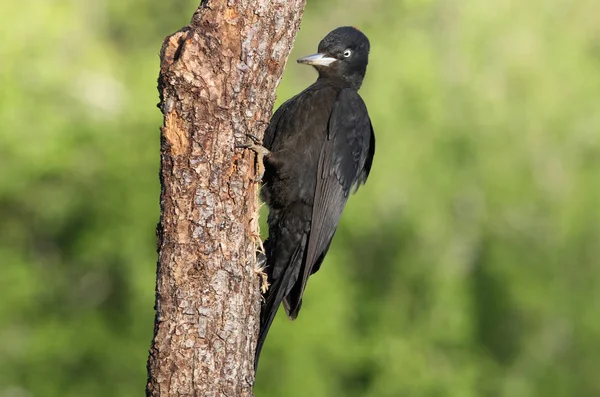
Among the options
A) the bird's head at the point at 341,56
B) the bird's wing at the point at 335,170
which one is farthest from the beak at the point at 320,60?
the bird's wing at the point at 335,170

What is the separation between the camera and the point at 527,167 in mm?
16266

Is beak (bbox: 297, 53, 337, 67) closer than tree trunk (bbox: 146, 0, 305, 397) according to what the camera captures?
No

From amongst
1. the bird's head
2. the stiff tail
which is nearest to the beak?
the bird's head

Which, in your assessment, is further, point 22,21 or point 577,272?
point 577,272

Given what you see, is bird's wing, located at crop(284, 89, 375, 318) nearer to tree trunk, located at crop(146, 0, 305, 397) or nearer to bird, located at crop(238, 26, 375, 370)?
bird, located at crop(238, 26, 375, 370)

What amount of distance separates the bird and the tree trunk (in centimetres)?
114

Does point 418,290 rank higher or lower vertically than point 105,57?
lower

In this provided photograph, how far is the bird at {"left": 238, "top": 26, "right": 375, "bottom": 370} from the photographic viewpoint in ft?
17.6

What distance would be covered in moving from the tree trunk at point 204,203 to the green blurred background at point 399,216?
10.8 metres

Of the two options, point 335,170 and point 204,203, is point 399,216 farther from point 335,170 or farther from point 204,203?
point 204,203

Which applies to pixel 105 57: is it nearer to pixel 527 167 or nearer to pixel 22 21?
pixel 22 21

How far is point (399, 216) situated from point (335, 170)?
10709 mm

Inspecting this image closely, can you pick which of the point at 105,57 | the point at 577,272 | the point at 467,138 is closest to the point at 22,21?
the point at 105,57

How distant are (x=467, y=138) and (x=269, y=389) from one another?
5585mm
